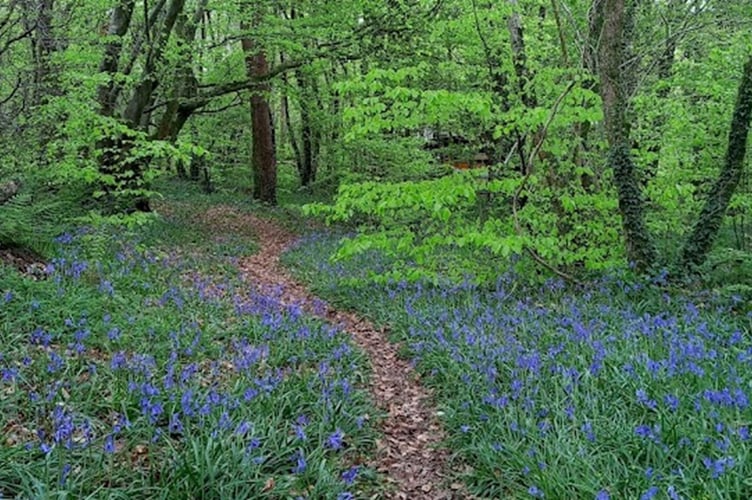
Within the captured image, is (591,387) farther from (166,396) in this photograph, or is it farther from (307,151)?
(307,151)

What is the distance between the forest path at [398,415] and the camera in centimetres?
414

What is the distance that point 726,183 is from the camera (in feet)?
26.3

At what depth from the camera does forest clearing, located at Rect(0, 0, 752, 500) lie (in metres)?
3.68

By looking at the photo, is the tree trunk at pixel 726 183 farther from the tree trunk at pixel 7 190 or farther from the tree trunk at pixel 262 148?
the tree trunk at pixel 262 148

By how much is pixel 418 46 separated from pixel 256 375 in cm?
1003

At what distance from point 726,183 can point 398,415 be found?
592 centimetres

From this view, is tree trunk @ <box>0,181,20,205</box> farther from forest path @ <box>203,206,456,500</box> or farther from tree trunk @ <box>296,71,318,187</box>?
tree trunk @ <box>296,71,318,187</box>

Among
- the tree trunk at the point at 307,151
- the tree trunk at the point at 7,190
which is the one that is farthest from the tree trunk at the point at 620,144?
the tree trunk at the point at 307,151

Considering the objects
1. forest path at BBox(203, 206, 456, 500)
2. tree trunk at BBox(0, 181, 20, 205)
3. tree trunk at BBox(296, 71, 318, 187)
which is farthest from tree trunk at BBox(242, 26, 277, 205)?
tree trunk at BBox(0, 181, 20, 205)

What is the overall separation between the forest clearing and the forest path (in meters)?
0.04

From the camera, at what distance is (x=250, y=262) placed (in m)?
12.3

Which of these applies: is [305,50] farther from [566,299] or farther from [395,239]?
[566,299]

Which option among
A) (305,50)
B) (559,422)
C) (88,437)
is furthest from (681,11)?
(88,437)

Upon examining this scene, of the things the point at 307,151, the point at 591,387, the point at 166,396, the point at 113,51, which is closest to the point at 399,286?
Answer: the point at 591,387
